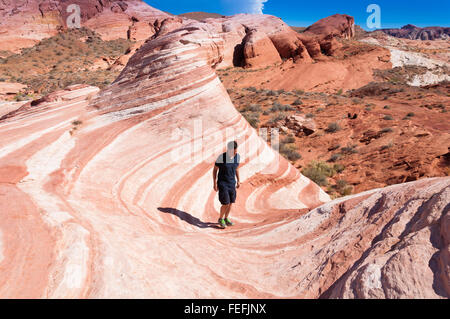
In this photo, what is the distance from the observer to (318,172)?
1001cm

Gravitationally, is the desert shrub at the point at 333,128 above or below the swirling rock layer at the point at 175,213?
below

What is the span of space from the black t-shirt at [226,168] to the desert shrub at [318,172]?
5906 mm

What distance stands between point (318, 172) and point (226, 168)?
6.51 meters

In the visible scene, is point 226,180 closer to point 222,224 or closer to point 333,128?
point 222,224

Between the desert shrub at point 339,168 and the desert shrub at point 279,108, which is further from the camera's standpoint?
the desert shrub at point 279,108

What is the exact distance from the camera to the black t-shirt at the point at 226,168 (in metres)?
4.55

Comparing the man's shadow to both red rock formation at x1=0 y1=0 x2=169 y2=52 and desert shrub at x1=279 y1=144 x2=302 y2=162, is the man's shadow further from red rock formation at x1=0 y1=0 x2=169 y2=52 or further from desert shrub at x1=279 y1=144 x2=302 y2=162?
red rock formation at x1=0 y1=0 x2=169 y2=52

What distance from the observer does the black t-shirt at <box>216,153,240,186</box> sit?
4.55 metres

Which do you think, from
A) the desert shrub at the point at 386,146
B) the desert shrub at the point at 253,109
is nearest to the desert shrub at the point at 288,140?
the desert shrub at the point at 386,146

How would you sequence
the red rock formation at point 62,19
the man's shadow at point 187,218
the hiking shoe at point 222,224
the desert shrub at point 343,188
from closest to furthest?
the hiking shoe at point 222,224 → the man's shadow at point 187,218 → the desert shrub at point 343,188 → the red rock formation at point 62,19

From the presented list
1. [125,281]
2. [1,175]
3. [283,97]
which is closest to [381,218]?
[125,281]

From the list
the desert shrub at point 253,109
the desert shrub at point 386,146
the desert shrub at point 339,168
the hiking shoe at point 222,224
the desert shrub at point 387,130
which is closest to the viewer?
the hiking shoe at point 222,224

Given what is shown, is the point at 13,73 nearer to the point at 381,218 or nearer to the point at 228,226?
the point at 228,226

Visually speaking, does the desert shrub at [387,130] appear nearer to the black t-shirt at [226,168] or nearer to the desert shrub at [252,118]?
the desert shrub at [252,118]
